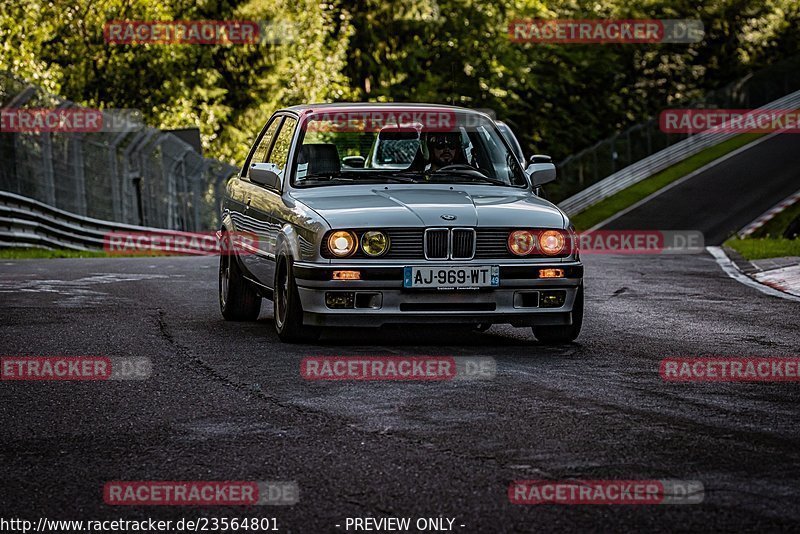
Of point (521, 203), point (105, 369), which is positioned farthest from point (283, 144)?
point (105, 369)

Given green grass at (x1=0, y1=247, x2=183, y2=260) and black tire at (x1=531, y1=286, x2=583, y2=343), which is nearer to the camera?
black tire at (x1=531, y1=286, x2=583, y2=343)

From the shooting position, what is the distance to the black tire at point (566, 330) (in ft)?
33.3

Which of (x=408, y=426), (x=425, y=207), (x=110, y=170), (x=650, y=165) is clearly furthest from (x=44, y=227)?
(x=650, y=165)

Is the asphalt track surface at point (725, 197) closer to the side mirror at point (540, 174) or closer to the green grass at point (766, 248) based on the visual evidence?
the green grass at point (766, 248)

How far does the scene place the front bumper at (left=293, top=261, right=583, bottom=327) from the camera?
31.7ft

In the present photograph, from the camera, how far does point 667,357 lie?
31.1 ft

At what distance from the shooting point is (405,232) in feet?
31.9

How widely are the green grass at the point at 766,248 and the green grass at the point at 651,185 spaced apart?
18765mm

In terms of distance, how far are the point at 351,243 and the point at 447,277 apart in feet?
2.17

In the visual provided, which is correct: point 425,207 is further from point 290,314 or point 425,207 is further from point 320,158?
point 320,158

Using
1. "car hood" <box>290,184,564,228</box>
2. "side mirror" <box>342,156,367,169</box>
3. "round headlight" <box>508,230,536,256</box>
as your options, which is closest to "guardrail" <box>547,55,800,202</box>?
"side mirror" <box>342,156,367,169</box>

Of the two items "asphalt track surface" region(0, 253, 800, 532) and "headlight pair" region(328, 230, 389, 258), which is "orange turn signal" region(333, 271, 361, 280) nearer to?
"headlight pair" region(328, 230, 389, 258)

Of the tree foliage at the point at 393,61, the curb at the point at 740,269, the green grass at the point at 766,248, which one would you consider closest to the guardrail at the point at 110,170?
the tree foliage at the point at 393,61

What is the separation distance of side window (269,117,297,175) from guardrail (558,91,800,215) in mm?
38024
